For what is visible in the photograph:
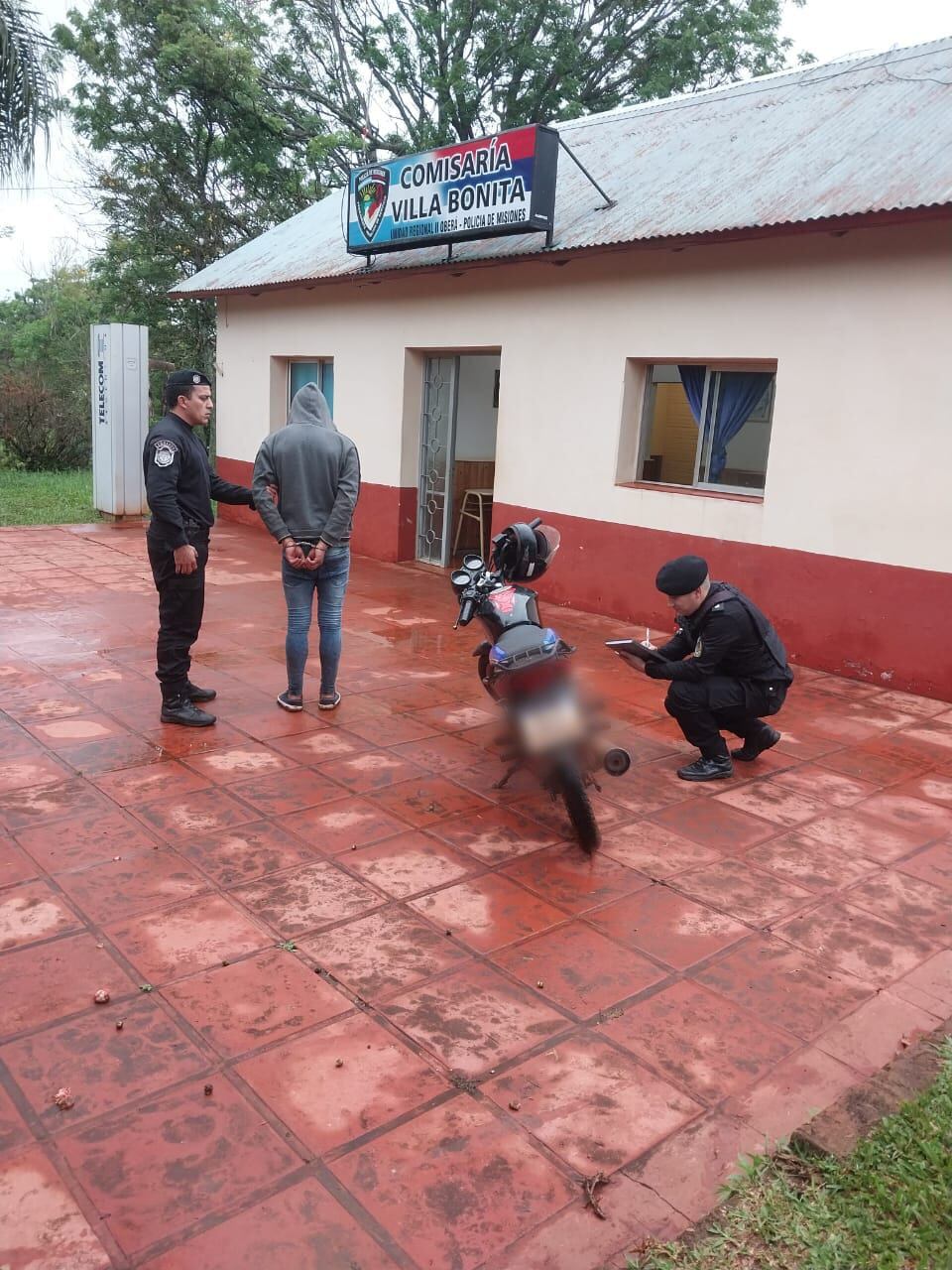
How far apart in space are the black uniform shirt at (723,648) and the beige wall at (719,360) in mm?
2355

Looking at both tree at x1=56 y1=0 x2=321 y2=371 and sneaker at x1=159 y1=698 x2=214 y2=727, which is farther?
tree at x1=56 y1=0 x2=321 y2=371

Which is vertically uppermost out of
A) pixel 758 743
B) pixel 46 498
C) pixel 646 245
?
pixel 646 245

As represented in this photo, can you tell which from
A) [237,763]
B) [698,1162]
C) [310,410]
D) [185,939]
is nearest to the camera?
[698,1162]

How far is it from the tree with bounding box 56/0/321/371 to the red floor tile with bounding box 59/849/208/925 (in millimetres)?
16897

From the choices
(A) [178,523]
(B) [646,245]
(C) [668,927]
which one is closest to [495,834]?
(C) [668,927]

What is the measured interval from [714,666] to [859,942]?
153cm

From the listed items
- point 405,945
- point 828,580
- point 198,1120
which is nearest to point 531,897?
point 405,945

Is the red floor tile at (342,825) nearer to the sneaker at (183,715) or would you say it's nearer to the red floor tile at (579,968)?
the red floor tile at (579,968)

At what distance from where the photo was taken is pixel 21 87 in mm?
7582

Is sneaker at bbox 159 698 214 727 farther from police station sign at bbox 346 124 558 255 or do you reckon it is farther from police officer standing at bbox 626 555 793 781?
police station sign at bbox 346 124 558 255

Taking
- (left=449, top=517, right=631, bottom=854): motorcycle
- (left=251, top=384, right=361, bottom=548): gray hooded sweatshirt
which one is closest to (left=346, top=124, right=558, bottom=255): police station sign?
(left=251, top=384, right=361, bottom=548): gray hooded sweatshirt

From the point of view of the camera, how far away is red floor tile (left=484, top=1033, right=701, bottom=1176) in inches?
99.9

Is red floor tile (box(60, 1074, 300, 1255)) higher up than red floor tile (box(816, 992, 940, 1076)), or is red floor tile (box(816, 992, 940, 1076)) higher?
red floor tile (box(816, 992, 940, 1076))

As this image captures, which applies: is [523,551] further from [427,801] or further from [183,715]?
[183,715]
